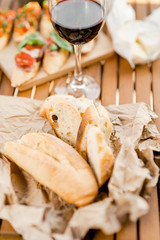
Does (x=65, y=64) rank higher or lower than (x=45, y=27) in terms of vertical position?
lower

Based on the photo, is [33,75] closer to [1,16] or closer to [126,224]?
[1,16]

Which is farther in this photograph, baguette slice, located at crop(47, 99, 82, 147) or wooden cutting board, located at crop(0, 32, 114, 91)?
wooden cutting board, located at crop(0, 32, 114, 91)

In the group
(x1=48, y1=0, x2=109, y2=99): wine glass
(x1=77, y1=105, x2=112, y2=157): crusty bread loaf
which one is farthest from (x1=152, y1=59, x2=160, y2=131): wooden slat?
(x1=48, y1=0, x2=109, y2=99): wine glass

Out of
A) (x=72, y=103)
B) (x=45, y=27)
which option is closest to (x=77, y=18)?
(x=72, y=103)

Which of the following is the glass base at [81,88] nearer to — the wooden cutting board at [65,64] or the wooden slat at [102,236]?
the wooden cutting board at [65,64]

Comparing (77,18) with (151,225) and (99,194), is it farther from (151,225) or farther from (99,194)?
(151,225)

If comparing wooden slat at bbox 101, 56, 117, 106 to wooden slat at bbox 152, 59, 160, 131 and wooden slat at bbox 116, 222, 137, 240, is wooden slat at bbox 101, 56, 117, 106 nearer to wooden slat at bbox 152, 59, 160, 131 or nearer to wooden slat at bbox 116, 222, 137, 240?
wooden slat at bbox 152, 59, 160, 131

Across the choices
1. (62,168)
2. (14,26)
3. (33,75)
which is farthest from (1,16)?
(62,168)
